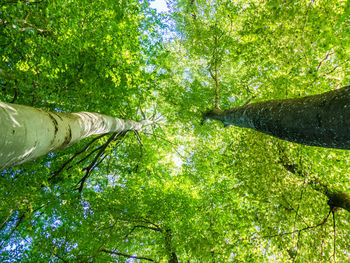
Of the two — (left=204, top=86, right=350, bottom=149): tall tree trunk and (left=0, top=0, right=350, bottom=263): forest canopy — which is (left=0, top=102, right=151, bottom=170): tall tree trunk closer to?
(left=0, top=0, right=350, bottom=263): forest canopy

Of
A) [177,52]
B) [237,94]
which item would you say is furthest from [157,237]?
[177,52]

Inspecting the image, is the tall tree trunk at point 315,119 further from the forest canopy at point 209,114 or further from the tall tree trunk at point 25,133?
the tall tree trunk at point 25,133

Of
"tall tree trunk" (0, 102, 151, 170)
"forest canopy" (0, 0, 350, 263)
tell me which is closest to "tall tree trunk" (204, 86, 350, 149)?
"forest canopy" (0, 0, 350, 263)

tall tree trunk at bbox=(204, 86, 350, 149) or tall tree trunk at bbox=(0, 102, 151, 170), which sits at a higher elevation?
tall tree trunk at bbox=(204, 86, 350, 149)


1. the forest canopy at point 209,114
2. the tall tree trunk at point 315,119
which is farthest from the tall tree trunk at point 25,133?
the tall tree trunk at point 315,119

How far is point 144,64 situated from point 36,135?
5.31 metres

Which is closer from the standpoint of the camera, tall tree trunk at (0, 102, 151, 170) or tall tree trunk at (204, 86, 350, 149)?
tall tree trunk at (0, 102, 151, 170)

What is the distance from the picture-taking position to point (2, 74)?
3188 mm

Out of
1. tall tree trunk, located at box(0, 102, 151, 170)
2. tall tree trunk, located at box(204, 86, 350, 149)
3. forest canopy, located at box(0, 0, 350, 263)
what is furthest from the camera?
forest canopy, located at box(0, 0, 350, 263)

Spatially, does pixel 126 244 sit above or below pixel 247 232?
below

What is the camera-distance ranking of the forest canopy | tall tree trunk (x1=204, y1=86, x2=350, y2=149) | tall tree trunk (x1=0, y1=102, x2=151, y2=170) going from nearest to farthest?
tall tree trunk (x1=0, y1=102, x2=151, y2=170) → tall tree trunk (x1=204, y1=86, x2=350, y2=149) → the forest canopy

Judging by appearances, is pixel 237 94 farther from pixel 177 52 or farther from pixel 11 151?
pixel 11 151

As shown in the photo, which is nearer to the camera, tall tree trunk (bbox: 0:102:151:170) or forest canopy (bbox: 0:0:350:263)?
tall tree trunk (bbox: 0:102:151:170)

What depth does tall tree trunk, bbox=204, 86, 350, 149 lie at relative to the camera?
1703 millimetres
